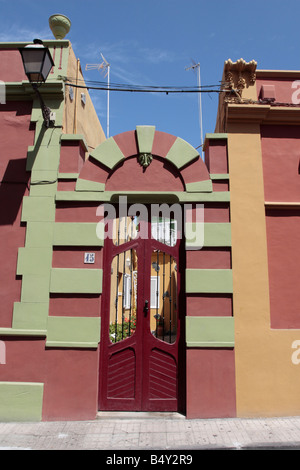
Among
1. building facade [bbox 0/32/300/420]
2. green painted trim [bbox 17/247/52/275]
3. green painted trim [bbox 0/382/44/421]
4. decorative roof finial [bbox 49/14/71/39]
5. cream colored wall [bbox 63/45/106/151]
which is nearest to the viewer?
green painted trim [bbox 0/382/44/421]

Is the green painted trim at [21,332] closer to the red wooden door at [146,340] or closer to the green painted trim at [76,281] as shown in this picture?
the green painted trim at [76,281]

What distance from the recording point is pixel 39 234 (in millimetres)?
5688

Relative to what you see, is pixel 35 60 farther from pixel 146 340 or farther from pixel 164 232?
pixel 146 340

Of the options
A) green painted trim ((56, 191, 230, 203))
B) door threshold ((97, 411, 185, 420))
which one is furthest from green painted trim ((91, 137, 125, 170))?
door threshold ((97, 411, 185, 420))

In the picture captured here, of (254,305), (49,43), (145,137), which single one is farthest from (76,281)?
(49,43)

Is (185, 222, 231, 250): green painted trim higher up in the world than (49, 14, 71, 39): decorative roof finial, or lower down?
lower down

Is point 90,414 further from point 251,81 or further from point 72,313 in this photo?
point 251,81

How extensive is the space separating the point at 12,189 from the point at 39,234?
92 cm

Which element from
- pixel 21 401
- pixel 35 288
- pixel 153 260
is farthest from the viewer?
pixel 153 260

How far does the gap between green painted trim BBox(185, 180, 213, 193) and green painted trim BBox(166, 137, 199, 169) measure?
0.36 meters

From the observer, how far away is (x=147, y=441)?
14.7ft

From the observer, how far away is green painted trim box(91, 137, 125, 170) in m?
5.91

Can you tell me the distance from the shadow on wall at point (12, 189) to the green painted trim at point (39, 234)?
1.19 ft

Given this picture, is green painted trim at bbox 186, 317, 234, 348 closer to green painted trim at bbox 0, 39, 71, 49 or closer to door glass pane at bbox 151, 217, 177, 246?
door glass pane at bbox 151, 217, 177, 246
